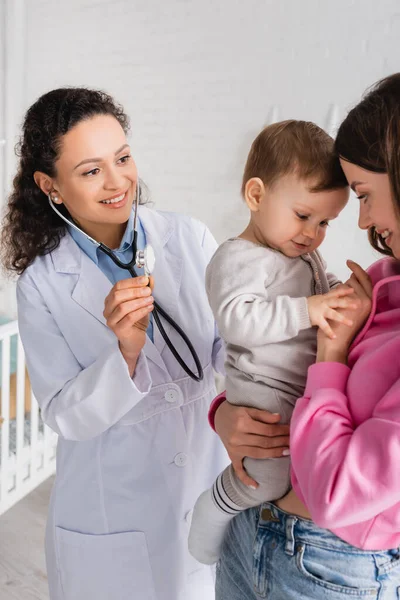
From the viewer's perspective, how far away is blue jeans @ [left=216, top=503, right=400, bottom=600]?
82 cm

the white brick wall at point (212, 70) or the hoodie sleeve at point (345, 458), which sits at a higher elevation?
the white brick wall at point (212, 70)

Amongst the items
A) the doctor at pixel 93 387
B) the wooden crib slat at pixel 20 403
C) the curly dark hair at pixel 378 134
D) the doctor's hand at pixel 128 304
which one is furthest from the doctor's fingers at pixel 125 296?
the wooden crib slat at pixel 20 403

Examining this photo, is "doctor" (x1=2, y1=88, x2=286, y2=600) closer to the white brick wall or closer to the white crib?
the white crib

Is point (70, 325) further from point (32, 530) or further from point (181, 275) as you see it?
point (32, 530)

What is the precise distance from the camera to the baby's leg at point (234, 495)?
96cm

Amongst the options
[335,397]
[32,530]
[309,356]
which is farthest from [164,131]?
[335,397]

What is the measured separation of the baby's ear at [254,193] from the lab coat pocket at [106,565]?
73cm

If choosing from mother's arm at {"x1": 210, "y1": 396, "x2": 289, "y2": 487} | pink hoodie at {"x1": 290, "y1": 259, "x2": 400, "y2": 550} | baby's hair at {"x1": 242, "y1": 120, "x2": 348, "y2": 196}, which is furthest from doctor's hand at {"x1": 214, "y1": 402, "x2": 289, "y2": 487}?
baby's hair at {"x1": 242, "y1": 120, "x2": 348, "y2": 196}

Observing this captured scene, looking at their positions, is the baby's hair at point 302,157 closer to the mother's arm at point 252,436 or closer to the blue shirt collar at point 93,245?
the mother's arm at point 252,436

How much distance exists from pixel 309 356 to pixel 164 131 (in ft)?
6.90

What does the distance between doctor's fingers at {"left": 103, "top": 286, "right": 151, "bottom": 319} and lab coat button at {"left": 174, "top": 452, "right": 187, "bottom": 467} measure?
0.38 metres

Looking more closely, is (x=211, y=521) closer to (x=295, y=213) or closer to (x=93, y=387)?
(x=93, y=387)

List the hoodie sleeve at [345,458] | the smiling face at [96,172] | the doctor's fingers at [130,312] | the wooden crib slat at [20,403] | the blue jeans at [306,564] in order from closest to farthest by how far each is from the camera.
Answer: the hoodie sleeve at [345,458], the blue jeans at [306,564], the doctor's fingers at [130,312], the smiling face at [96,172], the wooden crib slat at [20,403]

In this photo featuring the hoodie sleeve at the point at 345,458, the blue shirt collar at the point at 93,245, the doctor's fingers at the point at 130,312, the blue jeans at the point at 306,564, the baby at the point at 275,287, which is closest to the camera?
the hoodie sleeve at the point at 345,458
